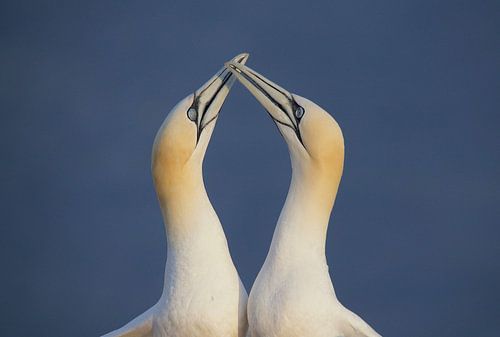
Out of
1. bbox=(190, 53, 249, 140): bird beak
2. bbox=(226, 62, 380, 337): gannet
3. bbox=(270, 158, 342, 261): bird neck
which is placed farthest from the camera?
bbox=(190, 53, 249, 140): bird beak

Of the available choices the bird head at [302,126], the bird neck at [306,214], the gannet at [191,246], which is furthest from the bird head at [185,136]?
the bird neck at [306,214]

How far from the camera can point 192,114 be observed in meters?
15.3

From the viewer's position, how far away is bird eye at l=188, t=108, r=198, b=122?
1530 centimetres

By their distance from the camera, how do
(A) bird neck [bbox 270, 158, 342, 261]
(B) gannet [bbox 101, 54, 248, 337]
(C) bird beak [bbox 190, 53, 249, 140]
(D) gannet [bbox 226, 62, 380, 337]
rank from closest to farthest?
(D) gannet [bbox 226, 62, 380, 337] < (B) gannet [bbox 101, 54, 248, 337] < (A) bird neck [bbox 270, 158, 342, 261] < (C) bird beak [bbox 190, 53, 249, 140]

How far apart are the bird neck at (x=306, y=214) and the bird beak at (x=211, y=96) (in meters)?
0.92

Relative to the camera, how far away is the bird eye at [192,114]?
603 inches

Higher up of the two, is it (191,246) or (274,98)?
(274,98)

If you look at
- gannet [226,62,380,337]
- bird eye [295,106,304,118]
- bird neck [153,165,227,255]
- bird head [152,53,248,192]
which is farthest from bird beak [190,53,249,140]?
bird eye [295,106,304,118]

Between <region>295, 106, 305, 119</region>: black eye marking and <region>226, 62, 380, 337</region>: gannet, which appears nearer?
<region>226, 62, 380, 337</region>: gannet

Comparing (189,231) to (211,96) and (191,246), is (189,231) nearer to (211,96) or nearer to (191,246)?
(191,246)

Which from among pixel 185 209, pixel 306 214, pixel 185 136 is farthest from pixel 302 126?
pixel 185 209

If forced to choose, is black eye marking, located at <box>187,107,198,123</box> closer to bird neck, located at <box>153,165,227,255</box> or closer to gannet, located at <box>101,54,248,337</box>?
gannet, located at <box>101,54,248,337</box>

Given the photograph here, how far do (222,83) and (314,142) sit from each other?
115cm

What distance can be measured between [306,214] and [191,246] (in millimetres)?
1085
